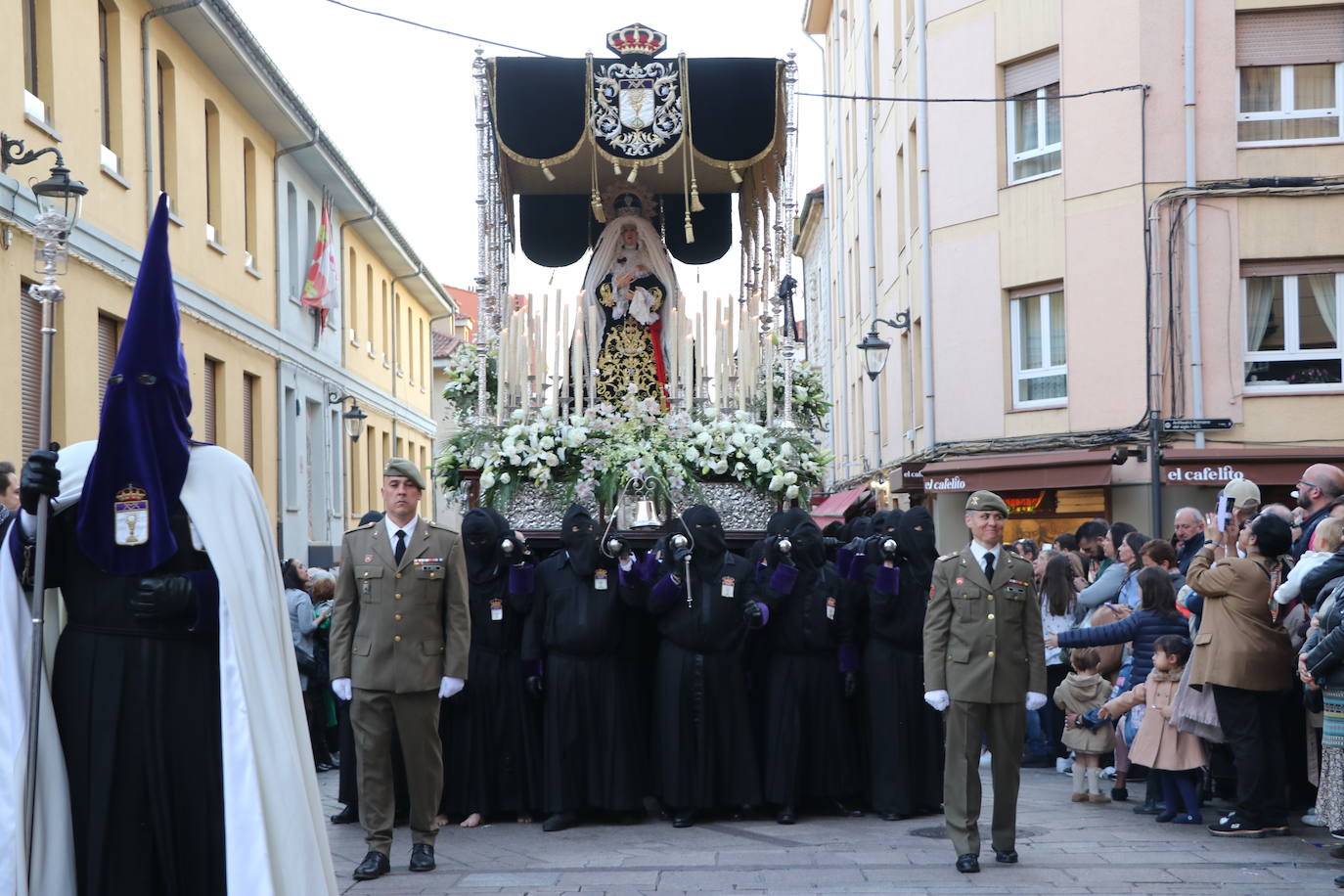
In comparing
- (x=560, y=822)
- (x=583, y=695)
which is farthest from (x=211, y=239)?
(x=560, y=822)

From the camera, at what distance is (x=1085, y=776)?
35.7 ft

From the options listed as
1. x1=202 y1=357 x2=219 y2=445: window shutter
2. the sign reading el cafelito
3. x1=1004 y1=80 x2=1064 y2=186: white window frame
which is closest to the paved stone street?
the sign reading el cafelito

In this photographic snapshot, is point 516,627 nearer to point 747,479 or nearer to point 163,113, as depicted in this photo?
point 747,479

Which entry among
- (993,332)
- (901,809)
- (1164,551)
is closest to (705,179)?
(1164,551)

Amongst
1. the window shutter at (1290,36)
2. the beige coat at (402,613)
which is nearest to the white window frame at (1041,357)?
the window shutter at (1290,36)

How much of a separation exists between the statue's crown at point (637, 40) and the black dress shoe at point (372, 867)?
306 inches

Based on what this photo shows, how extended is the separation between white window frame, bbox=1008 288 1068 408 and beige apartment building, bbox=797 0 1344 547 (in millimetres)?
31

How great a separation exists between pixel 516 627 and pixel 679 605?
1.07m

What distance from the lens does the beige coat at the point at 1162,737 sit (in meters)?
9.04

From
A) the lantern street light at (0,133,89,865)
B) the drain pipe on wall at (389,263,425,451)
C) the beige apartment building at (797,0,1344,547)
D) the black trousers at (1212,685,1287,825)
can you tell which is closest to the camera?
the lantern street light at (0,133,89,865)

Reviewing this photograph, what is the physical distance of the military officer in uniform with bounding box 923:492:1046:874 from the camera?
799 cm

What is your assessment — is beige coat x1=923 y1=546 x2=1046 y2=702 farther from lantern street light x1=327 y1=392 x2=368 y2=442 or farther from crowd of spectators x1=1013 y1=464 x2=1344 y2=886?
lantern street light x1=327 y1=392 x2=368 y2=442

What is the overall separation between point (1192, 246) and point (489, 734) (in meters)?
12.9

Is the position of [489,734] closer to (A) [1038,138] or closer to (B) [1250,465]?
(B) [1250,465]
